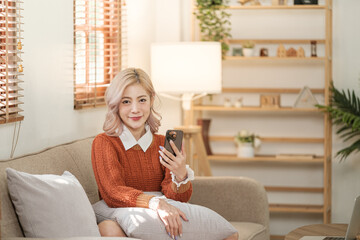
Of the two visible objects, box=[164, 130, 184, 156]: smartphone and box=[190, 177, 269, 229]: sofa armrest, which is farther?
box=[190, 177, 269, 229]: sofa armrest

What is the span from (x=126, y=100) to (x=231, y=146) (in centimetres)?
254

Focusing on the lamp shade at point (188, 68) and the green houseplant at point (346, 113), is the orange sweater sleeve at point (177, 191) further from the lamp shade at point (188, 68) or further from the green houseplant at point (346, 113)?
the green houseplant at point (346, 113)

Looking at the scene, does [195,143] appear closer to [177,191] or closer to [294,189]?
[294,189]

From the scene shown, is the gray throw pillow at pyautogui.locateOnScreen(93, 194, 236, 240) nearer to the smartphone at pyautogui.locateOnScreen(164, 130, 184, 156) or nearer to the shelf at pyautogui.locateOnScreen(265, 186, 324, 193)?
the smartphone at pyautogui.locateOnScreen(164, 130, 184, 156)

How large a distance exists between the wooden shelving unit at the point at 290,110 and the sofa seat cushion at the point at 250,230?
1699 millimetres

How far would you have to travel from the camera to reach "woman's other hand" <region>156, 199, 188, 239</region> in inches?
87.3

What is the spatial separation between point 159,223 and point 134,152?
471 millimetres

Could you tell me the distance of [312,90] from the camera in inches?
189

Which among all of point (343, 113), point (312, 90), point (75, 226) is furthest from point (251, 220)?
point (312, 90)

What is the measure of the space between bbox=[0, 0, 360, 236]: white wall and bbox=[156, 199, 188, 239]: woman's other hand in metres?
0.64

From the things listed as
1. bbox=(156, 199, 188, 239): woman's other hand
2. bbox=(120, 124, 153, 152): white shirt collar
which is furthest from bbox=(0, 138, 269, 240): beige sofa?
bbox=(156, 199, 188, 239): woman's other hand

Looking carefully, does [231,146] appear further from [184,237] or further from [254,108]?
[184,237]

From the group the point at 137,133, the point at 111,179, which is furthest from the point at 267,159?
the point at 111,179

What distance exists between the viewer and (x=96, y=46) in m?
3.75
